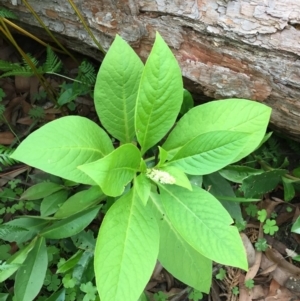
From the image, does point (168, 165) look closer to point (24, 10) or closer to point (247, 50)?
point (247, 50)

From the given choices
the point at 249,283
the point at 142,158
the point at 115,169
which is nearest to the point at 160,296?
the point at 249,283

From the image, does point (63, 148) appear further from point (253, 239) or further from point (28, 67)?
point (253, 239)

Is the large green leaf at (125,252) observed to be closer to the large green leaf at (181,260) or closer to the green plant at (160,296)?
the large green leaf at (181,260)

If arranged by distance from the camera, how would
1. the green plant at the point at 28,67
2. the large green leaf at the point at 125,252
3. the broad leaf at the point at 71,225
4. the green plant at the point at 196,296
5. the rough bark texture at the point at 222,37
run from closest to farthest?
the large green leaf at the point at 125,252 → the rough bark texture at the point at 222,37 → the broad leaf at the point at 71,225 → the green plant at the point at 28,67 → the green plant at the point at 196,296

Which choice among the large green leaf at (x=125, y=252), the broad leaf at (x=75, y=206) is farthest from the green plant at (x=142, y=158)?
the broad leaf at (x=75, y=206)

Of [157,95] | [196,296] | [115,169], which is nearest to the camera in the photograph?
[115,169]

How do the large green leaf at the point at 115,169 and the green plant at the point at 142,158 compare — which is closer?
the large green leaf at the point at 115,169

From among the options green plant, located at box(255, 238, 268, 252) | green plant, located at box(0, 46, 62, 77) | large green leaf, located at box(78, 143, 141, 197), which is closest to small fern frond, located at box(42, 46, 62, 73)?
green plant, located at box(0, 46, 62, 77)
